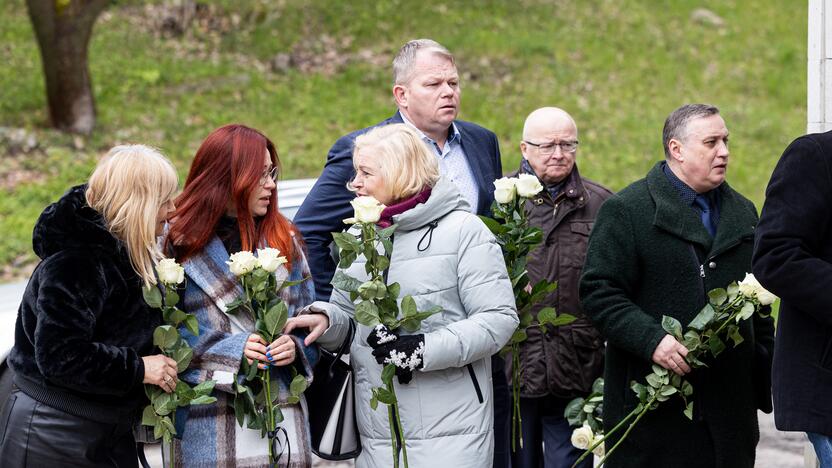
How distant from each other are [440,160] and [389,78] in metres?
11.7

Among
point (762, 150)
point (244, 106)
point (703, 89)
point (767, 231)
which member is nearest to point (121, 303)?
point (767, 231)

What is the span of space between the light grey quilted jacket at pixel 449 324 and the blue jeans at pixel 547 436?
1.33m

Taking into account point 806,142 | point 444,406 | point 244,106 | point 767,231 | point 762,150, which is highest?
point 806,142

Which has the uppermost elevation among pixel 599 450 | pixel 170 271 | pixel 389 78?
pixel 170 271

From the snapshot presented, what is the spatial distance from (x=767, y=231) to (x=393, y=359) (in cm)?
129

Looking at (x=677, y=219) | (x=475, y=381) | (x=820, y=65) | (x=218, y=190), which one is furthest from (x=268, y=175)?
(x=820, y=65)

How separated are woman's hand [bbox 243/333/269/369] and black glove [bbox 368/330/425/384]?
395 mm

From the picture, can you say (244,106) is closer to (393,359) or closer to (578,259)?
(578,259)

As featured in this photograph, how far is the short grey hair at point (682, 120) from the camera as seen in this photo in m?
4.45

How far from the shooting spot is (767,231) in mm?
3424

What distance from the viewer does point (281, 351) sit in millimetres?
3898

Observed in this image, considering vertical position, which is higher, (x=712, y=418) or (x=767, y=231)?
(x=767, y=231)

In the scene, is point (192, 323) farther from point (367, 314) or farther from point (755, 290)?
point (755, 290)

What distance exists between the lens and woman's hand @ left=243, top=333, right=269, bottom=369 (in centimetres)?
386
